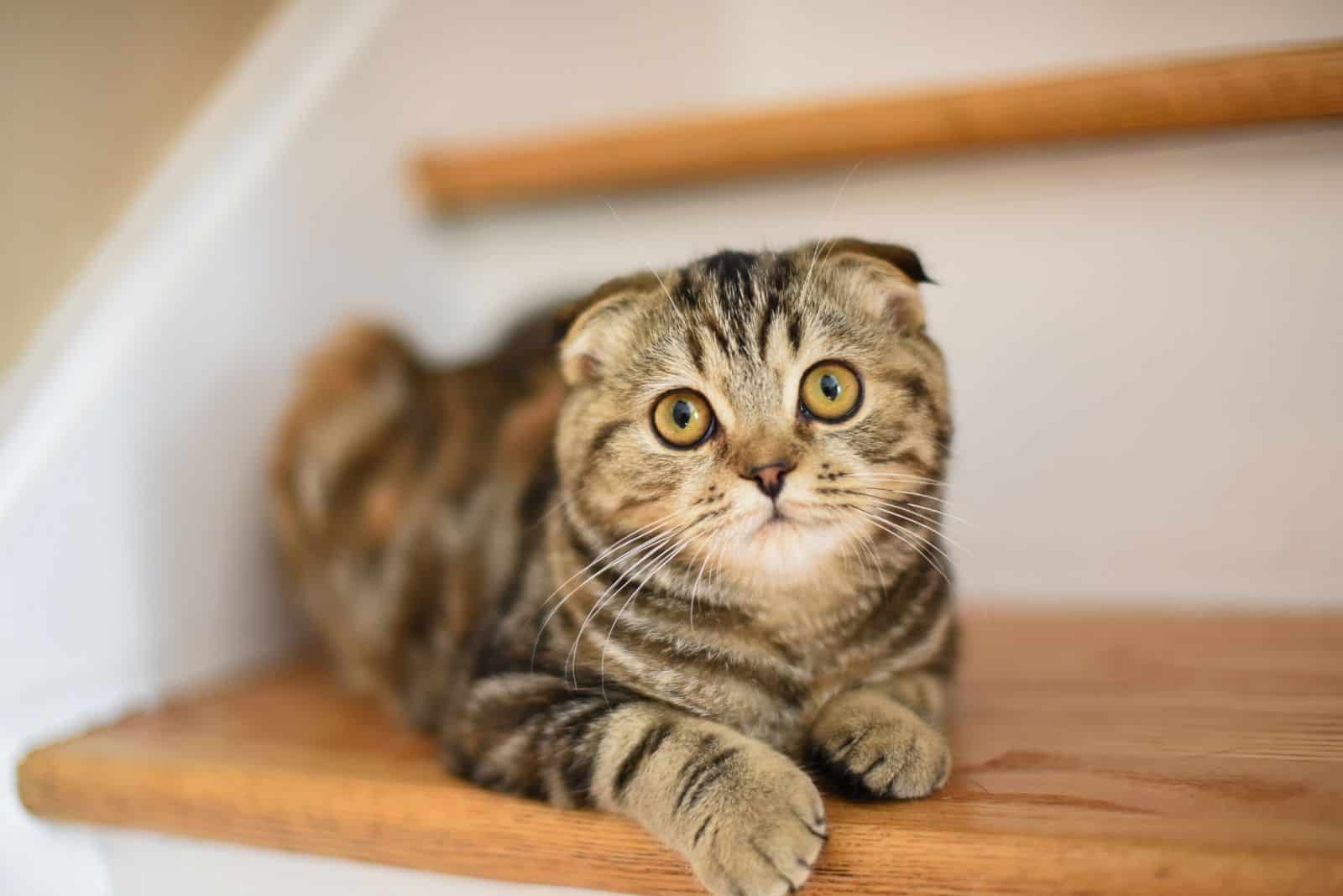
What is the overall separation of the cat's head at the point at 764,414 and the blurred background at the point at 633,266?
0.41 m

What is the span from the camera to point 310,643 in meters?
1.56

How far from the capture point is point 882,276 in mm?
915

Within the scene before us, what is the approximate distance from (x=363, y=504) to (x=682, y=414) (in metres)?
0.67

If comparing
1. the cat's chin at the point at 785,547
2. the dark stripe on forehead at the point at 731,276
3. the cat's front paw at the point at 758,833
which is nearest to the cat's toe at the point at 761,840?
the cat's front paw at the point at 758,833

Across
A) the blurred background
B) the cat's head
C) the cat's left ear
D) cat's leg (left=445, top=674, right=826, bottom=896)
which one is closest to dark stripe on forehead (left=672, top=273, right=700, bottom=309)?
the cat's head

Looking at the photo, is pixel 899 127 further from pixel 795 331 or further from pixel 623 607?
pixel 623 607

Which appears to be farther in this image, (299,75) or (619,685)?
(299,75)

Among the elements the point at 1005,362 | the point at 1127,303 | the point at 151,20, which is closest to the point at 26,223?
the point at 151,20

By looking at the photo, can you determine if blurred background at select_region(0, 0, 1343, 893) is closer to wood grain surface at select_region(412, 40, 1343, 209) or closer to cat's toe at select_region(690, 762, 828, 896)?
wood grain surface at select_region(412, 40, 1343, 209)

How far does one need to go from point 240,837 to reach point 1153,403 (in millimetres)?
1139

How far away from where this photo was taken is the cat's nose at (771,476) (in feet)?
2.70

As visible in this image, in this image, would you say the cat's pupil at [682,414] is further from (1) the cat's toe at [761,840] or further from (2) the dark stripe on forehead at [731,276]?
(1) the cat's toe at [761,840]

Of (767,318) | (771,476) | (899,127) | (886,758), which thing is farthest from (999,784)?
(899,127)

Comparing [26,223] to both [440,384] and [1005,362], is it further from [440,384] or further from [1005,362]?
[1005,362]
